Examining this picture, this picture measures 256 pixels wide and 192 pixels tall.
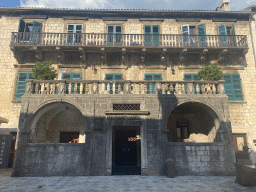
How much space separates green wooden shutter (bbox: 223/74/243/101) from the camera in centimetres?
1312

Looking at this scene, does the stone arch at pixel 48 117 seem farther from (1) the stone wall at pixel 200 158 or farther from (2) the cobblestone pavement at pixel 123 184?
(1) the stone wall at pixel 200 158

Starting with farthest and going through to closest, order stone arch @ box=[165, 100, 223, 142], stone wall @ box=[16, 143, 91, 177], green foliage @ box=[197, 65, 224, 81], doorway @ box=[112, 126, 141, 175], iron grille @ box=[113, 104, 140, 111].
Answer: stone arch @ box=[165, 100, 223, 142] < green foliage @ box=[197, 65, 224, 81] < iron grille @ box=[113, 104, 140, 111] < doorway @ box=[112, 126, 141, 175] < stone wall @ box=[16, 143, 91, 177]

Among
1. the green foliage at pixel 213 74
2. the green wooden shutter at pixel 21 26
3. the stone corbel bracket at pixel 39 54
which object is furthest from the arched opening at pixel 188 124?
the green wooden shutter at pixel 21 26

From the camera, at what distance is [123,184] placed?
7.01m

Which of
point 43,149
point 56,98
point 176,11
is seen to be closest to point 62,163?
point 43,149

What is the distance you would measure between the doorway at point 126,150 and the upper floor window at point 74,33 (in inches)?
304

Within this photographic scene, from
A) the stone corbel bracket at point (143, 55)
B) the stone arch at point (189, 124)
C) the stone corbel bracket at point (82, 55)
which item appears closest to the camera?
the stone arch at point (189, 124)

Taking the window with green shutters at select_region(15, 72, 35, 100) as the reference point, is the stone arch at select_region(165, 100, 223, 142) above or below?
below

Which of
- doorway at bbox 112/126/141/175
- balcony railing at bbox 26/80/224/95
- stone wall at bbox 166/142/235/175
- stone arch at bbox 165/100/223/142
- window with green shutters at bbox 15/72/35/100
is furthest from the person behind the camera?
window with green shutters at bbox 15/72/35/100

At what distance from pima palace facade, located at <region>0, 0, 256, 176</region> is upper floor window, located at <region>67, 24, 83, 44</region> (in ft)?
0.26

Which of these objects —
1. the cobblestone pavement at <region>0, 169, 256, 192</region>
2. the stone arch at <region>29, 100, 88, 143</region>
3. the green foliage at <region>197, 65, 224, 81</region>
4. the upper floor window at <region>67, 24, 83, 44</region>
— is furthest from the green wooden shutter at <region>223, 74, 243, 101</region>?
the upper floor window at <region>67, 24, 83, 44</region>

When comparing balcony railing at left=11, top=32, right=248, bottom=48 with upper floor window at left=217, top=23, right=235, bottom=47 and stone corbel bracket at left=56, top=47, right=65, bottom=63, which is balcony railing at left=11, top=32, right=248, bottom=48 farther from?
stone corbel bracket at left=56, top=47, right=65, bottom=63

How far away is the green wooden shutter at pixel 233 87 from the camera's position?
43.1 ft

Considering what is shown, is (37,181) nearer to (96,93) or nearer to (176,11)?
(96,93)
